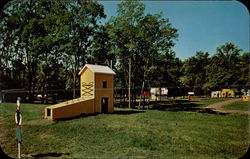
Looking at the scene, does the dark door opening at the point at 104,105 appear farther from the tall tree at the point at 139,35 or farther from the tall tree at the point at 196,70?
the tall tree at the point at 196,70

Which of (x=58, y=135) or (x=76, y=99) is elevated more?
(x=76, y=99)

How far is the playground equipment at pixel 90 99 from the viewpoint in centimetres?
802

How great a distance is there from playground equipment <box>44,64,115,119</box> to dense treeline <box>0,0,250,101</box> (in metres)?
0.74

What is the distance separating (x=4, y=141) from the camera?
209 inches

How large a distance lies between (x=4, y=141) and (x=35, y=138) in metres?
0.88

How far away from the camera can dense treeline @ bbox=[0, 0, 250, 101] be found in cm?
923

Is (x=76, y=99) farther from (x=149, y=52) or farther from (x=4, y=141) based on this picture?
(x=149, y=52)

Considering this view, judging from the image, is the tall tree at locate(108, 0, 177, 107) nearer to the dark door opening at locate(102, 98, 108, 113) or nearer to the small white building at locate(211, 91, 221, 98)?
the dark door opening at locate(102, 98, 108, 113)

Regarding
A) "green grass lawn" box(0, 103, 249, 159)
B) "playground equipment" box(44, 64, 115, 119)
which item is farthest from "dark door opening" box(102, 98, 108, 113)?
"green grass lawn" box(0, 103, 249, 159)

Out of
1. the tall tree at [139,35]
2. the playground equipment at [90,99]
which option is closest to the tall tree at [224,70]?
the tall tree at [139,35]

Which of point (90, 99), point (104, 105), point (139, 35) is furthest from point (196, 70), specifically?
point (90, 99)

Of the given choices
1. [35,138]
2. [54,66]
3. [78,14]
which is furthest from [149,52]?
[35,138]

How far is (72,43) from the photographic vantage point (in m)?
9.26

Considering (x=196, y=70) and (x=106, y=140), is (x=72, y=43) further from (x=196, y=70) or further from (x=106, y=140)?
(x=196, y=70)
